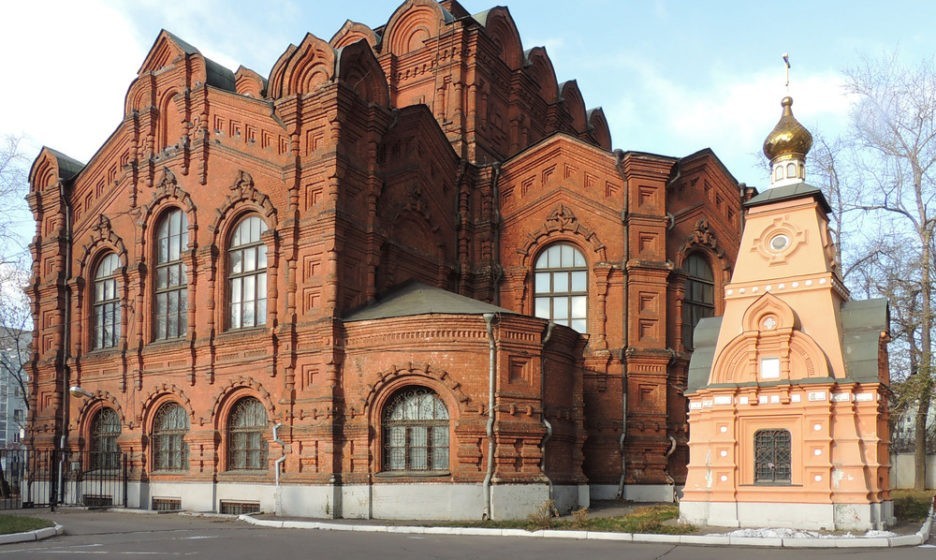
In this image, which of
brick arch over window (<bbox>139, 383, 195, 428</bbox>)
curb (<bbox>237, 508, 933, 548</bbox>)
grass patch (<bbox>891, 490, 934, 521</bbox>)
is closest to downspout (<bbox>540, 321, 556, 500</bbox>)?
curb (<bbox>237, 508, 933, 548</bbox>)

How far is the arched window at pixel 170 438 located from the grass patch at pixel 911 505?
1649 centimetres

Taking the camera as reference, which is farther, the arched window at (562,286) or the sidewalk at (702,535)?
the arched window at (562,286)

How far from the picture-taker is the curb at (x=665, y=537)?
14789 mm

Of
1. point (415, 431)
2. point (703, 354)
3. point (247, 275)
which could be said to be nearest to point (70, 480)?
point (247, 275)

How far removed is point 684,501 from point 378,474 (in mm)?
6207

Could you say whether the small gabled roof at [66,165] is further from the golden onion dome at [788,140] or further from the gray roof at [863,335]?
the gray roof at [863,335]

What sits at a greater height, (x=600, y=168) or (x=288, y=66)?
(x=288, y=66)

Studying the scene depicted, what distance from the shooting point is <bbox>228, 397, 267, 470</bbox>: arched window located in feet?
69.7

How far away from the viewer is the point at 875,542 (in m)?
14.8

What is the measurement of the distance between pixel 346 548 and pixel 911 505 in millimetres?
14896

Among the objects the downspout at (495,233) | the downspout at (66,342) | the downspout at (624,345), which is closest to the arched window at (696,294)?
the downspout at (624,345)

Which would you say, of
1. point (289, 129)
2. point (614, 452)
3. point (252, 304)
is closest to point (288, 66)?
point (289, 129)

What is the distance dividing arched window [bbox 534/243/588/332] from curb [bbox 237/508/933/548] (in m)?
8.67

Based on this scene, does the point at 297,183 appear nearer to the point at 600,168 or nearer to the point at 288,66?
the point at 288,66
